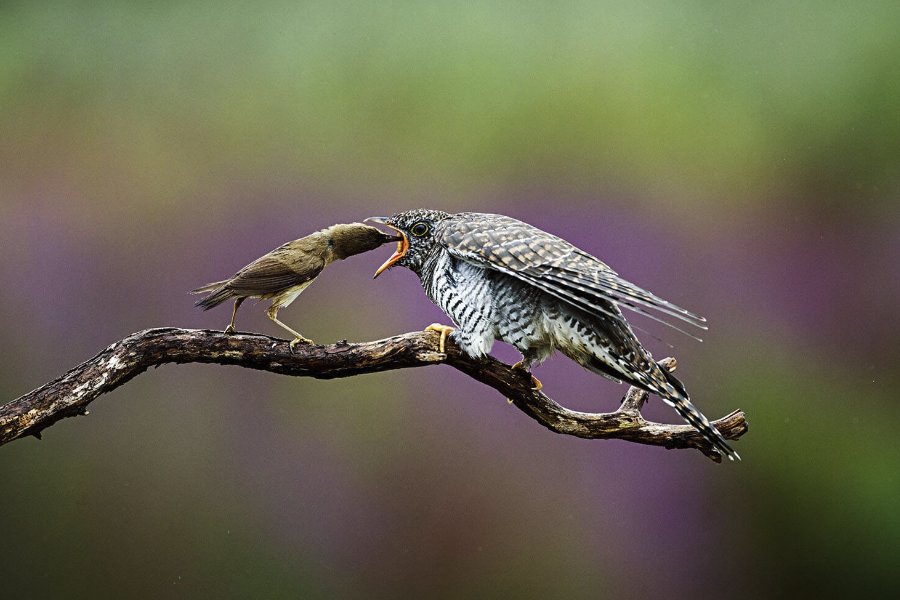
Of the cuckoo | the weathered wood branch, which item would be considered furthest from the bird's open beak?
the weathered wood branch

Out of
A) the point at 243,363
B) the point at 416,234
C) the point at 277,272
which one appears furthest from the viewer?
the point at 416,234

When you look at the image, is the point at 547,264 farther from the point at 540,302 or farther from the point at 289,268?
the point at 289,268

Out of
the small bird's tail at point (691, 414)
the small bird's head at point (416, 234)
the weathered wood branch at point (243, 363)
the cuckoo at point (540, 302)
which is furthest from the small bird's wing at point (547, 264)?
the weathered wood branch at point (243, 363)

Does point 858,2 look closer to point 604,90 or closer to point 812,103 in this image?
point 812,103

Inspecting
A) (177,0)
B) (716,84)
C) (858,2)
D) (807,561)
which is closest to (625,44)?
(716,84)

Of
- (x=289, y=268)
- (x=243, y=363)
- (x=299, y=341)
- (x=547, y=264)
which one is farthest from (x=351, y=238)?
(x=547, y=264)
